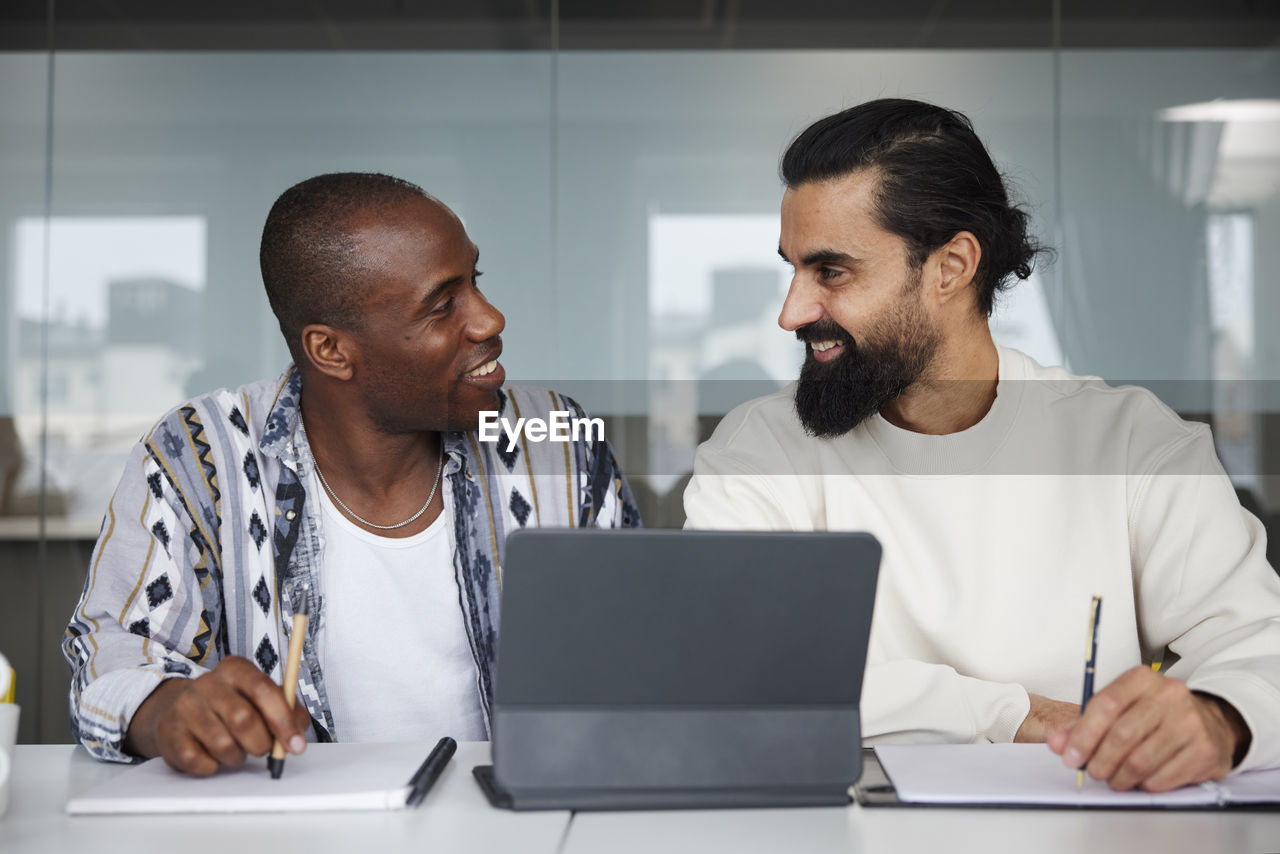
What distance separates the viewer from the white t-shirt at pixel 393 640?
1659 millimetres

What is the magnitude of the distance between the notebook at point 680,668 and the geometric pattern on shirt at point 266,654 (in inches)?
29.0

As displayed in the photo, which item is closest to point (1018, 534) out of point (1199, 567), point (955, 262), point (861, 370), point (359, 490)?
point (1199, 567)

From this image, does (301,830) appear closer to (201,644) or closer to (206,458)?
(201,644)

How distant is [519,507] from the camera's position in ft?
5.80

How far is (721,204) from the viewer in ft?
11.1

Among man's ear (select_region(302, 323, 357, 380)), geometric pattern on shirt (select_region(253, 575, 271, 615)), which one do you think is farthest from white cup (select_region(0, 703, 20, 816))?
man's ear (select_region(302, 323, 357, 380))

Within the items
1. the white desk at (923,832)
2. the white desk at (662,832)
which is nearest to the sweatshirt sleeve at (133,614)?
the white desk at (662,832)

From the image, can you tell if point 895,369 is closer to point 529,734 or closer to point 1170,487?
point 1170,487

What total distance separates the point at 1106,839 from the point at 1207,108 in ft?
10.1

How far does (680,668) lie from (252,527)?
0.89m

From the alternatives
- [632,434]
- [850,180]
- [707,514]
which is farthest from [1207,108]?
[707,514]

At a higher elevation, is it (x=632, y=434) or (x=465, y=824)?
(x=632, y=434)

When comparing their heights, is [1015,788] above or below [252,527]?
below

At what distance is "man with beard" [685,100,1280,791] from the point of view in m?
1.39
